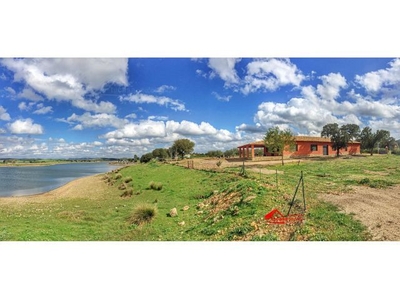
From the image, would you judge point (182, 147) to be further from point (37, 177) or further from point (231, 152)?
point (37, 177)

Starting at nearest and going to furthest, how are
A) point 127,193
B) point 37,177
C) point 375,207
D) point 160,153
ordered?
point 375,207
point 160,153
point 127,193
point 37,177

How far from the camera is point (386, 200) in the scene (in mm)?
5711

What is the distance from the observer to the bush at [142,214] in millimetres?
5968

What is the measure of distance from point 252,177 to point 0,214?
232 inches

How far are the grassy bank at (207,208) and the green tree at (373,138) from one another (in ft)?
1.61

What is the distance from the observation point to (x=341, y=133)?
6.01m

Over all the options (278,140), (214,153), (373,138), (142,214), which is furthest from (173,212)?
(373,138)

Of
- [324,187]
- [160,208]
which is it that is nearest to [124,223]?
[160,208]

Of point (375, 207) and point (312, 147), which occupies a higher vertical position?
point (312, 147)

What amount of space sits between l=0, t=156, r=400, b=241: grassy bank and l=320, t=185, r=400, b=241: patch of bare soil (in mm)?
194

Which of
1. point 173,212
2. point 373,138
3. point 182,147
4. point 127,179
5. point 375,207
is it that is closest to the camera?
point 375,207

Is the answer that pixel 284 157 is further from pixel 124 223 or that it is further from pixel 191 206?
pixel 124 223

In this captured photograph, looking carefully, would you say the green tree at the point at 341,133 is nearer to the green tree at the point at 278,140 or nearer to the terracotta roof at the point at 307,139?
the terracotta roof at the point at 307,139

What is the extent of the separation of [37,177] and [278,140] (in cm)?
1110
